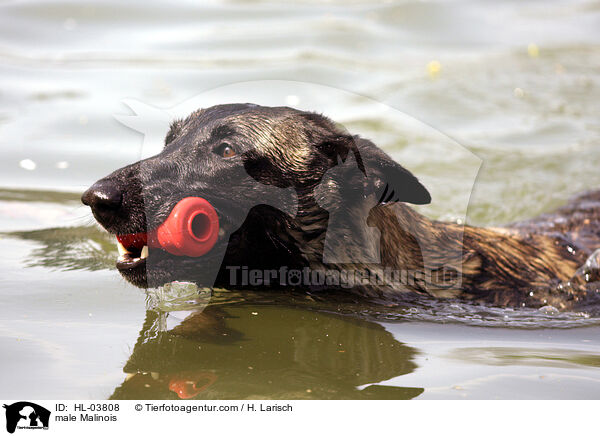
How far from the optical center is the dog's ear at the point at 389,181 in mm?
4016

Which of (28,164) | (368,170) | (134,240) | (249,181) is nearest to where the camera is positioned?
(134,240)

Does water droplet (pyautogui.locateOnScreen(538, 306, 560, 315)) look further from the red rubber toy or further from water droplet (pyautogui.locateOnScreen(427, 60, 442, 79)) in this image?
water droplet (pyautogui.locateOnScreen(427, 60, 442, 79))

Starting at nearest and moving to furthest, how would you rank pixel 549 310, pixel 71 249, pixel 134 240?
pixel 134 240 → pixel 549 310 → pixel 71 249

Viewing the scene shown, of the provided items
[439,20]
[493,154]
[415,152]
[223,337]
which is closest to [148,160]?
[223,337]

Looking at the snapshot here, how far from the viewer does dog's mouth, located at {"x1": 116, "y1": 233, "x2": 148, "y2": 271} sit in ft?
12.1

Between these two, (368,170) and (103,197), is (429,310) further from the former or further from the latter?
(103,197)

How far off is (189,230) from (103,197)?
0.43 m

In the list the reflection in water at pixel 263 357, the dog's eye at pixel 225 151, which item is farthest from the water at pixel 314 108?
the dog's eye at pixel 225 151

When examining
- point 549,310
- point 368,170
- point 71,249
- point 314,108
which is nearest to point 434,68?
point 314,108

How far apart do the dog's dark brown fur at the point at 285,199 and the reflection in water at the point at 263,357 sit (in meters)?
0.27

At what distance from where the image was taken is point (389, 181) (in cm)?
405

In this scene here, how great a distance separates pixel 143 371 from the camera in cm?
338

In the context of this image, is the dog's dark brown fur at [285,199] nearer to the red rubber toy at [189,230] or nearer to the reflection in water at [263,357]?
the red rubber toy at [189,230]

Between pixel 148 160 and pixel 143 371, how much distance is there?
3.62ft
